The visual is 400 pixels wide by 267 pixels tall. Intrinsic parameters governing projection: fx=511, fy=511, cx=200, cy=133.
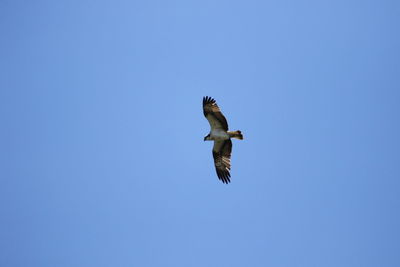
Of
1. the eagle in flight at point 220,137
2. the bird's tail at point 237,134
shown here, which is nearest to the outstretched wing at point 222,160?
the eagle in flight at point 220,137

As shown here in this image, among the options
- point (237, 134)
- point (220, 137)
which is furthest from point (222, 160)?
point (237, 134)

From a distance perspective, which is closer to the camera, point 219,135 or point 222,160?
point 219,135

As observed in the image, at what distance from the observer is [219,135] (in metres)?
23.7

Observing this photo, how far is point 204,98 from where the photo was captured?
76.2 ft

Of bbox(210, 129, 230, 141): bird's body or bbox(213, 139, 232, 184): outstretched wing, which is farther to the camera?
bbox(213, 139, 232, 184): outstretched wing

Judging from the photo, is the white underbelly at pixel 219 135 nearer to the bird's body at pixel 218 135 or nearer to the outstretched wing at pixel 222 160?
the bird's body at pixel 218 135

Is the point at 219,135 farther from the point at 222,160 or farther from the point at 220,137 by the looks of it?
the point at 222,160

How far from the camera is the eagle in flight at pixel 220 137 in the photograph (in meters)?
23.2

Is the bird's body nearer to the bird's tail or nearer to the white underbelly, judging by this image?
the white underbelly

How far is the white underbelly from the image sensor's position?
2352 cm

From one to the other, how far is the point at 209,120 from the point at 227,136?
111 centimetres

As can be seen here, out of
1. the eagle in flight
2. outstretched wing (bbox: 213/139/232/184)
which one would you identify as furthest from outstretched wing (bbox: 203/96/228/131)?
outstretched wing (bbox: 213/139/232/184)

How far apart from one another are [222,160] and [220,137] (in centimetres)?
137

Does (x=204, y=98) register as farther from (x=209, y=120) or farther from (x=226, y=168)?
(x=226, y=168)
